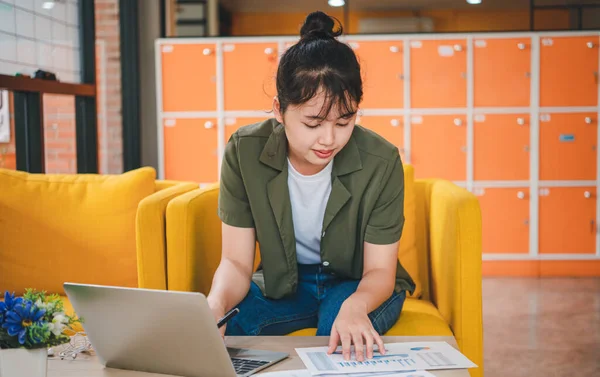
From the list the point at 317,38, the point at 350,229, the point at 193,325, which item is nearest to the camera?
the point at 193,325

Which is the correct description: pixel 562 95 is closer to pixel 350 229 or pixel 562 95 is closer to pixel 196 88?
pixel 196 88

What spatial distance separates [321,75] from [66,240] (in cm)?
129

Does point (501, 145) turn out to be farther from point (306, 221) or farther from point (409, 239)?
point (306, 221)

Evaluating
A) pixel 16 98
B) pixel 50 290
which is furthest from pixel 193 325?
pixel 16 98

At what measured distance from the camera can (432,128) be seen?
187 inches

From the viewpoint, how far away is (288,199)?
166 centimetres

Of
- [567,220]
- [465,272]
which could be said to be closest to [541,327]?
[567,220]

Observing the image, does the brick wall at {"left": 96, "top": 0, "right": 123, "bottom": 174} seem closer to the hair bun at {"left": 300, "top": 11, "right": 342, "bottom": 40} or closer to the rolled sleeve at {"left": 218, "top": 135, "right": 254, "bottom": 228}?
the rolled sleeve at {"left": 218, "top": 135, "right": 254, "bottom": 228}

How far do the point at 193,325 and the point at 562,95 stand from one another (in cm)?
423

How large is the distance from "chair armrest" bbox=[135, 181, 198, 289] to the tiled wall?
61.9 inches

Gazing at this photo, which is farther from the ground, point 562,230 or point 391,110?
point 391,110

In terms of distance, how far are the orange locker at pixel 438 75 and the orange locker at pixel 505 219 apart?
2.15 feet

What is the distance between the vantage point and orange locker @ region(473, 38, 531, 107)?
4.73m

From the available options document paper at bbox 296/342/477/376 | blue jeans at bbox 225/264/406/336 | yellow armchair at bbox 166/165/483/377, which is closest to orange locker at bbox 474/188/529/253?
yellow armchair at bbox 166/165/483/377
